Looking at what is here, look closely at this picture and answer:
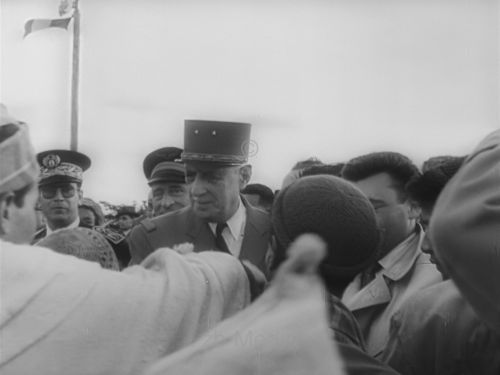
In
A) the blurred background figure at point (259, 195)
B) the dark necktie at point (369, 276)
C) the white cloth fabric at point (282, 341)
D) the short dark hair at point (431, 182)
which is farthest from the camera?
the blurred background figure at point (259, 195)

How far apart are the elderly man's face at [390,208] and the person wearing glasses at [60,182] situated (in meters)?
1.56

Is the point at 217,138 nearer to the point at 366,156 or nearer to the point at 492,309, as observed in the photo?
the point at 366,156

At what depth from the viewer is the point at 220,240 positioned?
3.78 meters

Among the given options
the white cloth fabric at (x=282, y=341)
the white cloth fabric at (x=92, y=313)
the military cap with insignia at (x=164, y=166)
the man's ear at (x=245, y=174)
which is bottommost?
the military cap with insignia at (x=164, y=166)

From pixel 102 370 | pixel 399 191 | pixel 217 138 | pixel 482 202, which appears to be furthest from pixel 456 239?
pixel 217 138

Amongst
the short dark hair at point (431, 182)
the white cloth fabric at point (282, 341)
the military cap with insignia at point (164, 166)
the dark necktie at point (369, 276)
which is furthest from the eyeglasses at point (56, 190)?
the white cloth fabric at point (282, 341)

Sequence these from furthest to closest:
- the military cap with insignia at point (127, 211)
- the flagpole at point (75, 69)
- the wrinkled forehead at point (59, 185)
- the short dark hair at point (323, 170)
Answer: the military cap with insignia at point (127, 211) → the wrinkled forehead at point (59, 185) → the short dark hair at point (323, 170) → the flagpole at point (75, 69)

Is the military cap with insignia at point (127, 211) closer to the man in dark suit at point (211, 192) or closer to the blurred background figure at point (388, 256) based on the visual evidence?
the man in dark suit at point (211, 192)

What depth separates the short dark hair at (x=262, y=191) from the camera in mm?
5168

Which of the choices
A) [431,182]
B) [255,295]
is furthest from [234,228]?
[255,295]

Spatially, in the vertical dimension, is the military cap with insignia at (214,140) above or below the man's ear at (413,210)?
above

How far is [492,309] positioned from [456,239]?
0.47 feet

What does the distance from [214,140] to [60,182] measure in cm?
119

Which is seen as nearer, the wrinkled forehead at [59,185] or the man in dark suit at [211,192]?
the man in dark suit at [211,192]
